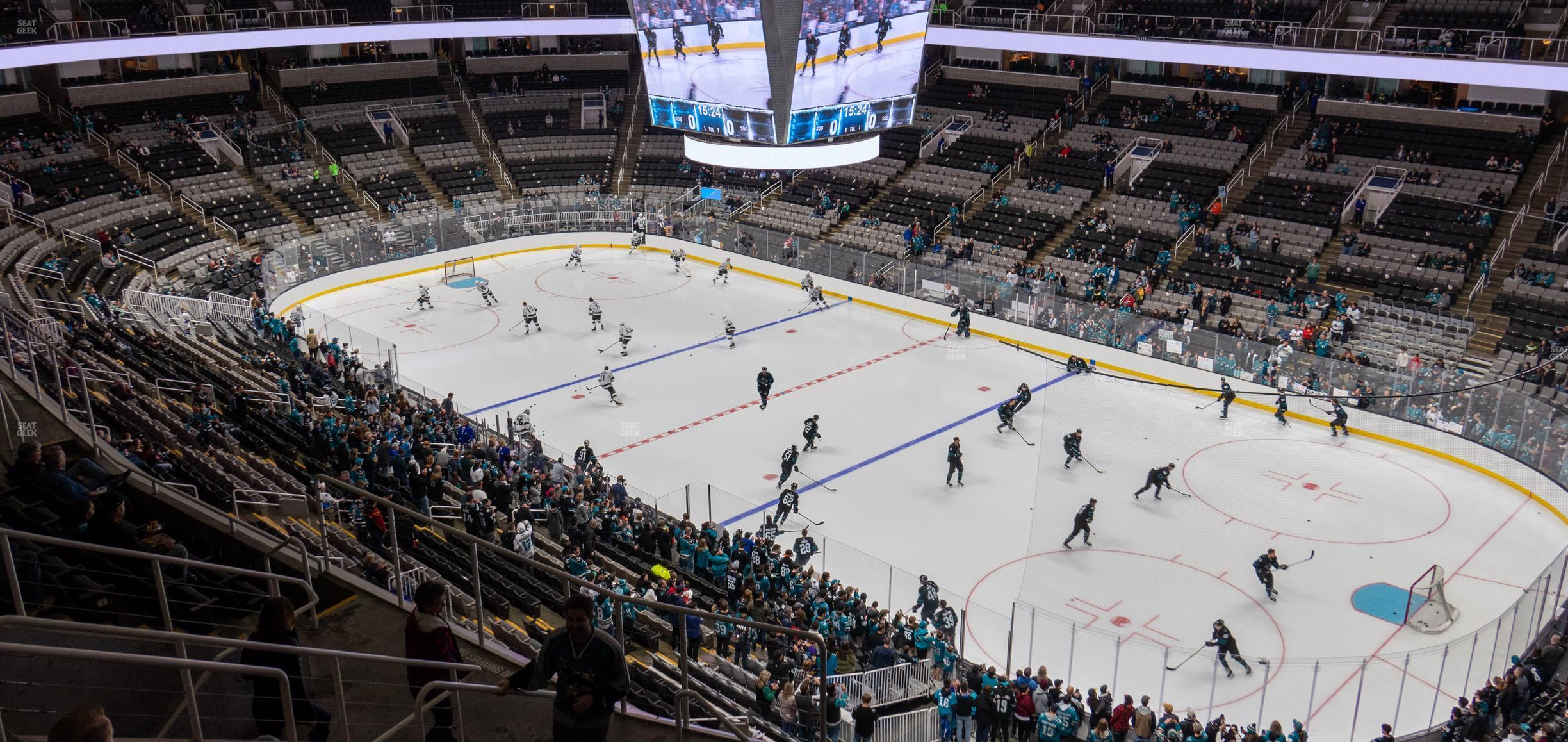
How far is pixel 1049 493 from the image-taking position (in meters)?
19.8

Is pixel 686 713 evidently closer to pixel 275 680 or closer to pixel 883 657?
pixel 275 680

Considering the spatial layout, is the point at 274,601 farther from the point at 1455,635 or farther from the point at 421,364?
the point at 421,364

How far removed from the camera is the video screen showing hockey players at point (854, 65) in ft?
74.5

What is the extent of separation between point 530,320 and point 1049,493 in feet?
50.4

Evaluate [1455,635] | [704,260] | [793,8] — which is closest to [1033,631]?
[1455,635]

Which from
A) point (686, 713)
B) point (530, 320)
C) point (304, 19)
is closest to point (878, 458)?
point (530, 320)

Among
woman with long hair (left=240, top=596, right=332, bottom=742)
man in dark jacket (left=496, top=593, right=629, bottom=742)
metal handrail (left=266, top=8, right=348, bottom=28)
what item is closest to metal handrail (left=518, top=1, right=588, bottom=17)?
metal handrail (left=266, top=8, right=348, bottom=28)

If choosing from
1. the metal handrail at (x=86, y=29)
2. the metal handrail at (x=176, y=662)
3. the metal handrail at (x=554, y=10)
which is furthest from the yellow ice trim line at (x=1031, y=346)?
the metal handrail at (x=176, y=662)

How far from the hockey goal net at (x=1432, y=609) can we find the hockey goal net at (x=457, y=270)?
92.1 ft

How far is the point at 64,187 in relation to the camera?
1260 inches

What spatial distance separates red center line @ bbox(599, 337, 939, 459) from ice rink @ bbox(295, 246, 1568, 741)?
0.25ft

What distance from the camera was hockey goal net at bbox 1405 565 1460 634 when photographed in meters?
15.7

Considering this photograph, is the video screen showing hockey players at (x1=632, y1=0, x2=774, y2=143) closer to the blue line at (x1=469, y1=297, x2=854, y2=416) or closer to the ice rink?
the blue line at (x1=469, y1=297, x2=854, y2=416)

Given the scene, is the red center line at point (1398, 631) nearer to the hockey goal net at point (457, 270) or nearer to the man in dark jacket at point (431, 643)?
the man in dark jacket at point (431, 643)
